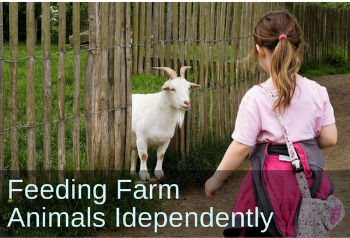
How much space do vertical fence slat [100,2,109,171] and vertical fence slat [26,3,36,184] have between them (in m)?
0.76

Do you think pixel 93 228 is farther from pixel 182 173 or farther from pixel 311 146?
pixel 311 146

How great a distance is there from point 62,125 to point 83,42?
8081 mm

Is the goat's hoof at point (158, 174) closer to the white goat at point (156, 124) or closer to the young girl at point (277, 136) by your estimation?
the white goat at point (156, 124)

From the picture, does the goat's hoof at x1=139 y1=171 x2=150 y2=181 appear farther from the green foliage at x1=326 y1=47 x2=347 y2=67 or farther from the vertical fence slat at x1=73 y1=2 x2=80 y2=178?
the green foliage at x1=326 y1=47 x2=347 y2=67

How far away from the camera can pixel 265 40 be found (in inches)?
114

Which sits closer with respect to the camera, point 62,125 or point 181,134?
point 62,125

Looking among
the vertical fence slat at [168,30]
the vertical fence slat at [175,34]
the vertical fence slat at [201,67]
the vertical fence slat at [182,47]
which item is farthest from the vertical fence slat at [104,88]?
the vertical fence slat at [201,67]

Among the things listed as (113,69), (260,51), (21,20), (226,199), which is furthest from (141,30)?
(21,20)

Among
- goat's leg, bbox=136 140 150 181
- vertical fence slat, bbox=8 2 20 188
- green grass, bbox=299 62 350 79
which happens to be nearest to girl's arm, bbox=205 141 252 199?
vertical fence slat, bbox=8 2 20 188

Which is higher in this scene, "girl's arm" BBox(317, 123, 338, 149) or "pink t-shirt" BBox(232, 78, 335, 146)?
"pink t-shirt" BBox(232, 78, 335, 146)

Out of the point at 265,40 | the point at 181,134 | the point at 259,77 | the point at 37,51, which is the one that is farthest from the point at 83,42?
the point at 265,40

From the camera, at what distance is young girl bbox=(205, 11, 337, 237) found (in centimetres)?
281

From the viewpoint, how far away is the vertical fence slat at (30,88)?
4.59 m

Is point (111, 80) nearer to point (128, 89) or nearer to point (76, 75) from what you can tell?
point (128, 89)
